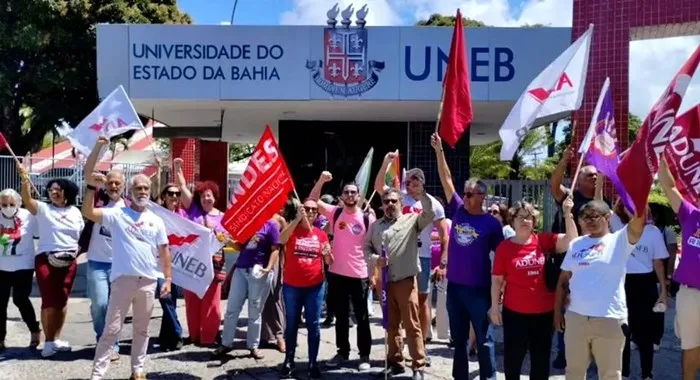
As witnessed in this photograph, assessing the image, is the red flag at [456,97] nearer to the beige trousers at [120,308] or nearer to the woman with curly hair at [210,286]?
the woman with curly hair at [210,286]

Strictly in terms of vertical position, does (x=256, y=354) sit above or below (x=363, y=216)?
below

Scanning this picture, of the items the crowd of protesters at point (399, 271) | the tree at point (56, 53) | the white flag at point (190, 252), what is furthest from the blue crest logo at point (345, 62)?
the tree at point (56, 53)

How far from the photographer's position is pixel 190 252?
726cm

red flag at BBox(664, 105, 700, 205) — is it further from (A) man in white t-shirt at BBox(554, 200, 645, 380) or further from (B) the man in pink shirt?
(B) the man in pink shirt

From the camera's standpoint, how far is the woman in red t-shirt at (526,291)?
5.46m

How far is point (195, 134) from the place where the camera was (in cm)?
1803

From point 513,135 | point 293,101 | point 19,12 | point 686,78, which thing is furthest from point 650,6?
point 19,12

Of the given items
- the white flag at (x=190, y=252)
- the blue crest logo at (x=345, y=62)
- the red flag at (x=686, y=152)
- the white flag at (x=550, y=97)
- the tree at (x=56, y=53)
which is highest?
the tree at (x=56, y=53)

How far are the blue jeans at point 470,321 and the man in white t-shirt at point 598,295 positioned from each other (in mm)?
810

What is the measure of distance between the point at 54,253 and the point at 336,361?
119 inches

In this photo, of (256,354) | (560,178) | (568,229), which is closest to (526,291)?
(568,229)

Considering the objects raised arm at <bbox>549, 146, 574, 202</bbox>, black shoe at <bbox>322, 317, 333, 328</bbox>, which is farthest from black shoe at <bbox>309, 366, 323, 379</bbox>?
raised arm at <bbox>549, 146, 574, 202</bbox>

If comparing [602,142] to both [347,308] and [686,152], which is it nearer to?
[686,152]

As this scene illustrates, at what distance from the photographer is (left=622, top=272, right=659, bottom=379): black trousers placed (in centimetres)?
637
